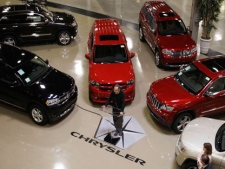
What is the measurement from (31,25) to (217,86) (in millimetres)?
7991

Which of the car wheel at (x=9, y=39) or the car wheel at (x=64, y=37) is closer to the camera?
the car wheel at (x=9, y=39)

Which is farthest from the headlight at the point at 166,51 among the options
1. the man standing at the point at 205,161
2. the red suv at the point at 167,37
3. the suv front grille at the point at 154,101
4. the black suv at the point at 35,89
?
the man standing at the point at 205,161

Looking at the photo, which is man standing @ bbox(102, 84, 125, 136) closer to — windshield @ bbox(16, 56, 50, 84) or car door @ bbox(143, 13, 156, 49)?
windshield @ bbox(16, 56, 50, 84)

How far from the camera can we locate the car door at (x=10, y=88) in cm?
853

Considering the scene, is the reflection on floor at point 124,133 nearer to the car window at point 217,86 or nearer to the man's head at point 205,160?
the car window at point 217,86

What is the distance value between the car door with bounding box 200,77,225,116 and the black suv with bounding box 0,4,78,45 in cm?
713

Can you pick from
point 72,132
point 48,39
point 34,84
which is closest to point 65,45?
point 48,39

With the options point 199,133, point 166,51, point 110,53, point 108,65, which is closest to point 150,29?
point 166,51

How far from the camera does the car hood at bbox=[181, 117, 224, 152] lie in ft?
21.5

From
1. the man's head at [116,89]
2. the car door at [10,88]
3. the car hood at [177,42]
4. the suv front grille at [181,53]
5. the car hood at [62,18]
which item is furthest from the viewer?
the car hood at [62,18]

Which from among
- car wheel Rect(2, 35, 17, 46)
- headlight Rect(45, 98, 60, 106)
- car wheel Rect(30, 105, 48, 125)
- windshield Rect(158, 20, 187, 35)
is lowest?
car wheel Rect(30, 105, 48, 125)

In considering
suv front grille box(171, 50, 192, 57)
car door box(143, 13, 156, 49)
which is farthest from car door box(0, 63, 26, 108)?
car door box(143, 13, 156, 49)

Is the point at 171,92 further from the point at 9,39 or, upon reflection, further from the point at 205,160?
the point at 9,39

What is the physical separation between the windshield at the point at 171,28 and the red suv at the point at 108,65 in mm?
1986
